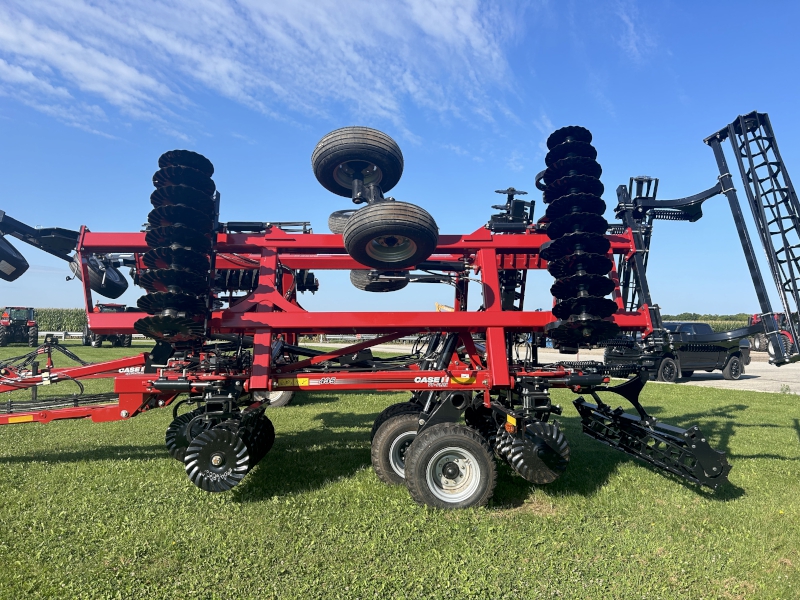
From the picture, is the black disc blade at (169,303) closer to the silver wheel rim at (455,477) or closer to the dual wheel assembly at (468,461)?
the dual wheel assembly at (468,461)

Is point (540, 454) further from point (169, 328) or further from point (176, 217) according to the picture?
point (176, 217)

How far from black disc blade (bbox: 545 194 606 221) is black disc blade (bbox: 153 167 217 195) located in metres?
3.56

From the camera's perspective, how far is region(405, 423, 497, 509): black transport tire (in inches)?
185

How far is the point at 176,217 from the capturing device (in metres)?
4.75

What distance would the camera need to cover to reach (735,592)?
334cm

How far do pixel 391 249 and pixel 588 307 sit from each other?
6.74ft

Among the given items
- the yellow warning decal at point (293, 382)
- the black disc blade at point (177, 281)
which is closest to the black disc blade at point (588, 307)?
the yellow warning decal at point (293, 382)

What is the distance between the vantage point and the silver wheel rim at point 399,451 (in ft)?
18.8

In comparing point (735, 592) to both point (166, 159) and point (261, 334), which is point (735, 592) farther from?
point (166, 159)

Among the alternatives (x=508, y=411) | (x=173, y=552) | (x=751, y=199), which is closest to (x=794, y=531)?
(x=508, y=411)

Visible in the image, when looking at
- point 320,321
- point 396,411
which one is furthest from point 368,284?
point 320,321

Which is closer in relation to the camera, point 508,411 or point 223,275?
point 508,411

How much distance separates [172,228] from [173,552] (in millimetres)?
2787

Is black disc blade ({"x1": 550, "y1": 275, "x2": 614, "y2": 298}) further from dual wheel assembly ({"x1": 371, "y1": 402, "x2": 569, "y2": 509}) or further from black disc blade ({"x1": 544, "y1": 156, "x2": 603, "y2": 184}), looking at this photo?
dual wheel assembly ({"x1": 371, "y1": 402, "x2": 569, "y2": 509})
